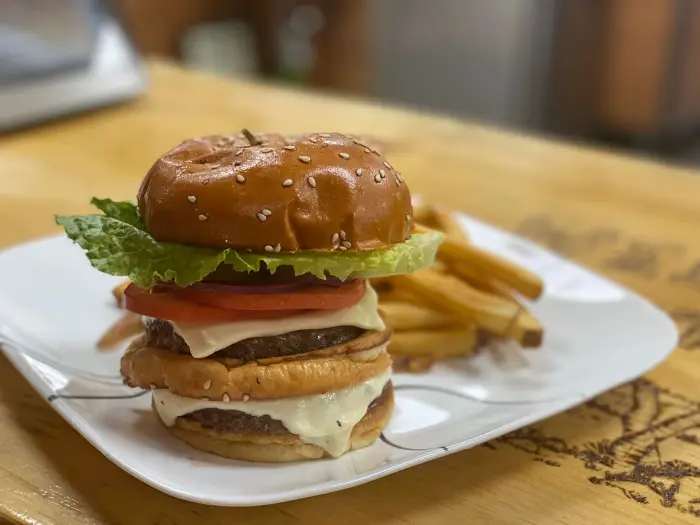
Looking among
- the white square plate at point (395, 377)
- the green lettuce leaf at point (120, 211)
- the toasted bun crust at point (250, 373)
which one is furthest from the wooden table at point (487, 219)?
the green lettuce leaf at point (120, 211)

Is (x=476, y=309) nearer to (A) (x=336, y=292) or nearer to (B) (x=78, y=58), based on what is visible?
(A) (x=336, y=292)

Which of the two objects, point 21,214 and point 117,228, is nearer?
point 117,228

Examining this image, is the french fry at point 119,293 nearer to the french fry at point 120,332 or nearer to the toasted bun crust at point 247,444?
the french fry at point 120,332

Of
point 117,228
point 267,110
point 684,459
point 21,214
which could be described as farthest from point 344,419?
A: point 267,110

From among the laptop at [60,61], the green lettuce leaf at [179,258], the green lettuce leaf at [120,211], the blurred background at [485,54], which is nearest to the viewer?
the green lettuce leaf at [179,258]

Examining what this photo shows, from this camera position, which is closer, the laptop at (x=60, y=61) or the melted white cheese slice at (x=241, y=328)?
the melted white cheese slice at (x=241, y=328)

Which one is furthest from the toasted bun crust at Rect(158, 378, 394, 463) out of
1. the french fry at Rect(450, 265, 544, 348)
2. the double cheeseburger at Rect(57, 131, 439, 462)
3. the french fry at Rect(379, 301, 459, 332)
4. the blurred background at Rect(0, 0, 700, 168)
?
the blurred background at Rect(0, 0, 700, 168)

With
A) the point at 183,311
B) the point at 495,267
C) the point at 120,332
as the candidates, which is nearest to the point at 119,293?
the point at 120,332
